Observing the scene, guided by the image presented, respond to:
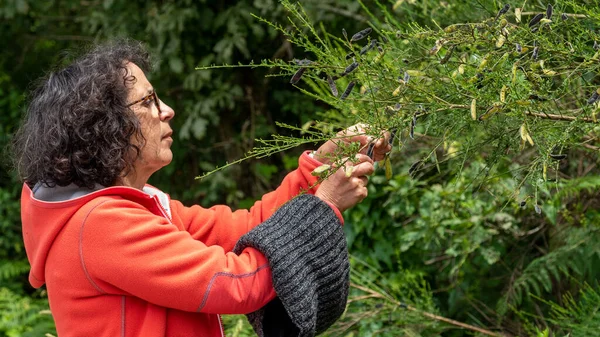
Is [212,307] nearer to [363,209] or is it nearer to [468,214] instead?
[468,214]

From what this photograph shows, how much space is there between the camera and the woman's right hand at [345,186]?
1.85m

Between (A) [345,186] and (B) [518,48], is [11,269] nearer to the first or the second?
(A) [345,186]

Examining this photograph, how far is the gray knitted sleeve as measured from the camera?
5.84ft

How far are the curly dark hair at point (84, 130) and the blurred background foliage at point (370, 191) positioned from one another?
1.67 ft

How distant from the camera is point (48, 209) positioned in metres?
1.82

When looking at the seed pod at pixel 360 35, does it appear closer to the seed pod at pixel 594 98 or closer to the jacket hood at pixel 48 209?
the seed pod at pixel 594 98

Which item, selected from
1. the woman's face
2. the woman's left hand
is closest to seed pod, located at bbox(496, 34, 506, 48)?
the woman's left hand

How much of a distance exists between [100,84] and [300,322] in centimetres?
74

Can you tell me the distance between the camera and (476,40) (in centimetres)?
158

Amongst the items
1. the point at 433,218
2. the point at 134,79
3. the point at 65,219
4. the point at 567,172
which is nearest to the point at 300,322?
the point at 65,219

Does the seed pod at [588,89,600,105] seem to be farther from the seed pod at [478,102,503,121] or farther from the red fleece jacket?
the red fleece jacket

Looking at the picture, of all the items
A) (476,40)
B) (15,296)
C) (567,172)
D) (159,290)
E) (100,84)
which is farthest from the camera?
(15,296)

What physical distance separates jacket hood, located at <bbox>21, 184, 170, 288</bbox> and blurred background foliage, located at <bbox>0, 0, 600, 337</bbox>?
592 millimetres

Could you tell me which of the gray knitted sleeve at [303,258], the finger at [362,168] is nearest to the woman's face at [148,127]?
the gray knitted sleeve at [303,258]
